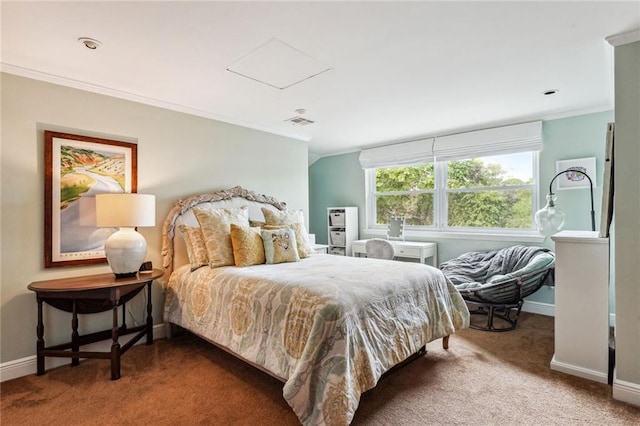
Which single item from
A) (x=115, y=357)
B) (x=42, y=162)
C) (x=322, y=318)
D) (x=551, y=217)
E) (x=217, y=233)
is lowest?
(x=115, y=357)

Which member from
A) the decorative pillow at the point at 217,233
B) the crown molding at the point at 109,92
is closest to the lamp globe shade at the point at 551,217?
the decorative pillow at the point at 217,233

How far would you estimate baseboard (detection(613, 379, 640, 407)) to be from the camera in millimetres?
2039

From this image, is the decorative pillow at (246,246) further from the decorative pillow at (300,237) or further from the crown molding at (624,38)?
the crown molding at (624,38)

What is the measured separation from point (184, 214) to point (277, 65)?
1.75 m

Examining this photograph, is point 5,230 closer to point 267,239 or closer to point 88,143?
point 88,143

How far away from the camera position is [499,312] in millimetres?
3932

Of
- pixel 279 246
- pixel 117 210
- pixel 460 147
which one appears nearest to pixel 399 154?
pixel 460 147

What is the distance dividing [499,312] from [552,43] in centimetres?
291

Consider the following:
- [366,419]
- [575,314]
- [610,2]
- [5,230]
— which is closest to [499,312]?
[575,314]

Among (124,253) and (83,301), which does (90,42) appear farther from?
(83,301)

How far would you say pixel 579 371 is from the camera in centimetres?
239

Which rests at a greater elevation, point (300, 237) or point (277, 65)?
point (277, 65)

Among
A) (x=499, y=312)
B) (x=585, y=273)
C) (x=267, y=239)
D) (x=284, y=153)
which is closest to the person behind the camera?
(x=585, y=273)

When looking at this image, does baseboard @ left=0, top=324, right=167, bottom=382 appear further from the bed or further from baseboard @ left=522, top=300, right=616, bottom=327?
baseboard @ left=522, top=300, right=616, bottom=327
